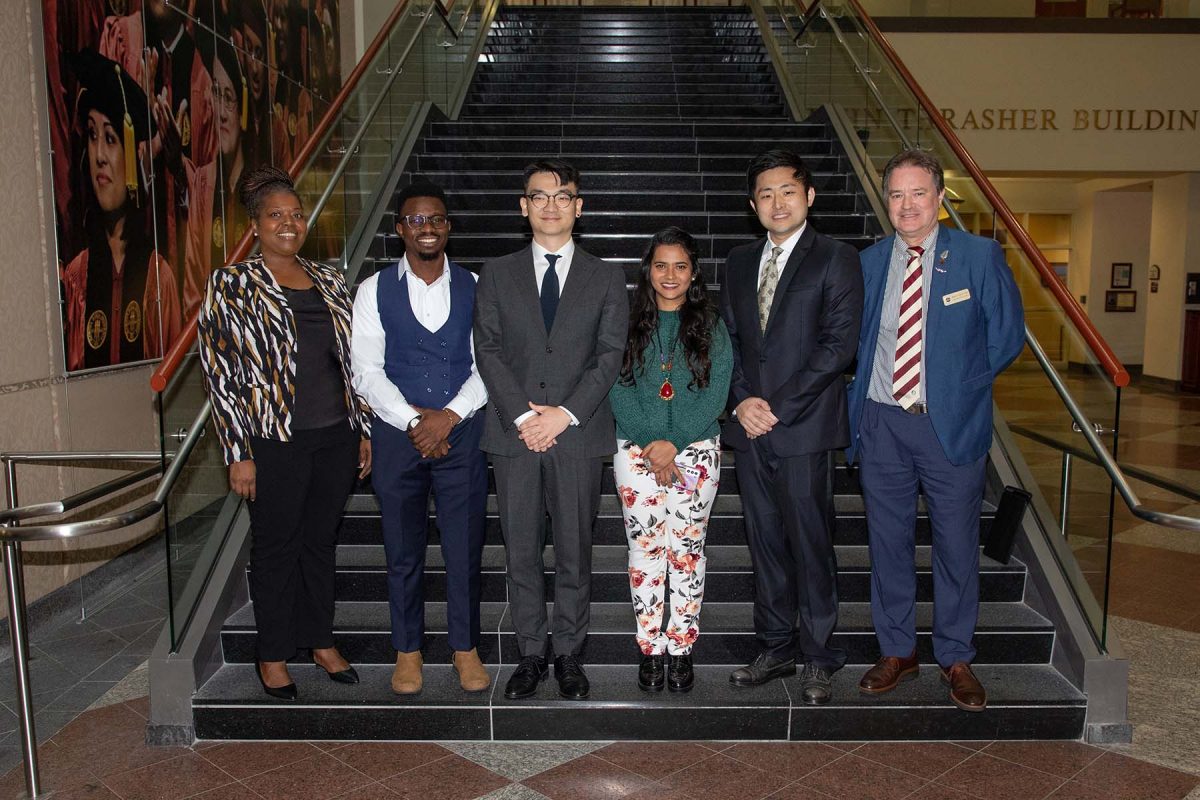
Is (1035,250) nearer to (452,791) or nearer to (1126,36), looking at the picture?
(452,791)

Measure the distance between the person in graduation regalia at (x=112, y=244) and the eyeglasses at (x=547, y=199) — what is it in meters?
2.89

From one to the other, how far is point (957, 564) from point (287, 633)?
2.40 metres

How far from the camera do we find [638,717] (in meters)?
3.30

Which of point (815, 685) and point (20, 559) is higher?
point (20, 559)

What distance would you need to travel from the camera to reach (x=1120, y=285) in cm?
1683

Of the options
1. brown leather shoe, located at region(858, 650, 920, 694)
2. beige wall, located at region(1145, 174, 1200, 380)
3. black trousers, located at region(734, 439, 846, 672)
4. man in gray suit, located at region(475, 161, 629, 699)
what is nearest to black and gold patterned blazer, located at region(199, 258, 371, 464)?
man in gray suit, located at region(475, 161, 629, 699)

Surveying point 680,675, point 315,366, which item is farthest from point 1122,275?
point 315,366

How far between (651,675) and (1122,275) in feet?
54.5

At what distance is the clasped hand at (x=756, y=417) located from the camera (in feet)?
10.6

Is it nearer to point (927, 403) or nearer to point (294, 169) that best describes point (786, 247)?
point (927, 403)

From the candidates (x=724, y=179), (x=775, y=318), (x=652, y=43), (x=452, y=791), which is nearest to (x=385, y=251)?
(x=724, y=179)

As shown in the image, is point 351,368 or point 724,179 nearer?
point 351,368

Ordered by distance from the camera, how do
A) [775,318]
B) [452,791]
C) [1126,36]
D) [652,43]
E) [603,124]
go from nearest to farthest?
[452,791] → [775,318] → [603,124] → [652,43] → [1126,36]

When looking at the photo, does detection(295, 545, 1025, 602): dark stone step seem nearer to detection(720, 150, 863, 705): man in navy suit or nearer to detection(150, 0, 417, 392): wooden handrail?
detection(720, 150, 863, 705): man in navy suit
